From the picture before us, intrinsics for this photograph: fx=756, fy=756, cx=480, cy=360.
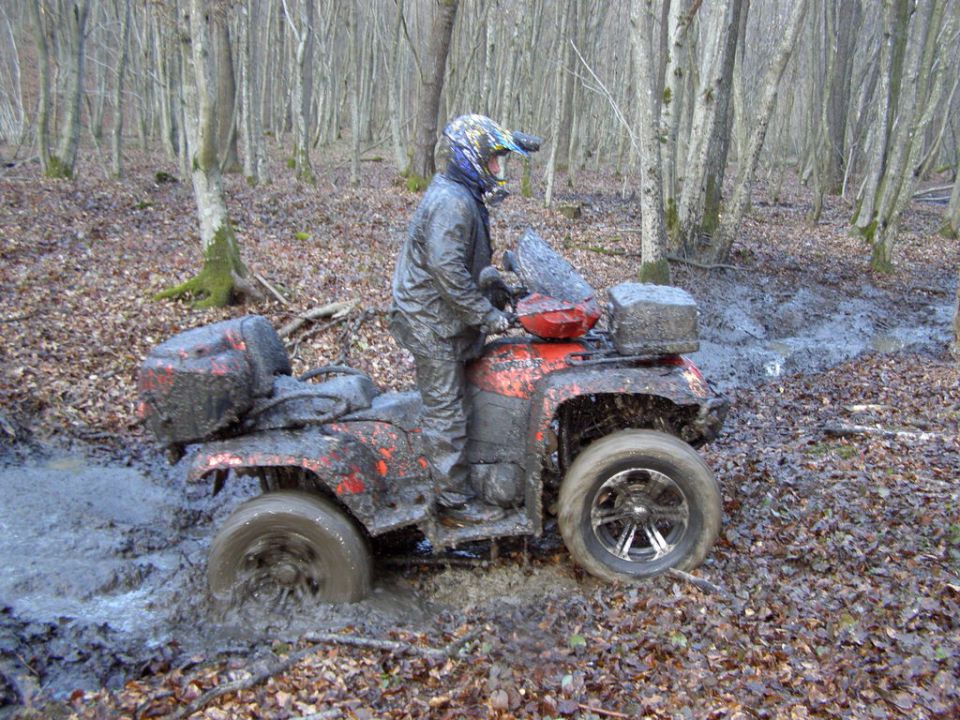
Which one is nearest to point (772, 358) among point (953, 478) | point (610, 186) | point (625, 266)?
point (625, 266)

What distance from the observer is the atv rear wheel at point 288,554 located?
422 centimetres

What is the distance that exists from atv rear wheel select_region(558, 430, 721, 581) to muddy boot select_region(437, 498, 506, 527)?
0.43 meters

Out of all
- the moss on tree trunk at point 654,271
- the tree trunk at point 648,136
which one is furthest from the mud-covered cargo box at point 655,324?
the moss on tree trunk at point 654,271

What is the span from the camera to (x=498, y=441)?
456cm

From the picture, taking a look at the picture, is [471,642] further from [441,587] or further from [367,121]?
[367,121]

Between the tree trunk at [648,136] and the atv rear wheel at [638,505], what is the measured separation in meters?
6.78

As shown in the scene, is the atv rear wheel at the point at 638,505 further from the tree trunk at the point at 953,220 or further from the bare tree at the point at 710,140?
the tree trunk at the point at 953,220

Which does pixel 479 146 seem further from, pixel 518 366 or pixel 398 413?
pixel 398 413

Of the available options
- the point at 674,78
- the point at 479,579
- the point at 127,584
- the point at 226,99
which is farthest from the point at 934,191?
the point at 127,584

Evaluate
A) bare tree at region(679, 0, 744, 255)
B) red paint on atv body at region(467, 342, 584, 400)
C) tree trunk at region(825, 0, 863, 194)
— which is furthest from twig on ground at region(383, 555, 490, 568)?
tree trunk at region(825, 0, 863, 194)

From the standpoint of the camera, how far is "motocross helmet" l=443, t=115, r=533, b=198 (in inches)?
165

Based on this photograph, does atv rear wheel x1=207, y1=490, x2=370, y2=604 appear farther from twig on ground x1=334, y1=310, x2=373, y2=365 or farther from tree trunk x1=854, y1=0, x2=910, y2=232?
tree trunk x1=854, y1=0, x2=910, y2=232

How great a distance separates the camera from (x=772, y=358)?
1002cm

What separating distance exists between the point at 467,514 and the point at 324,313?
16.2 ft
